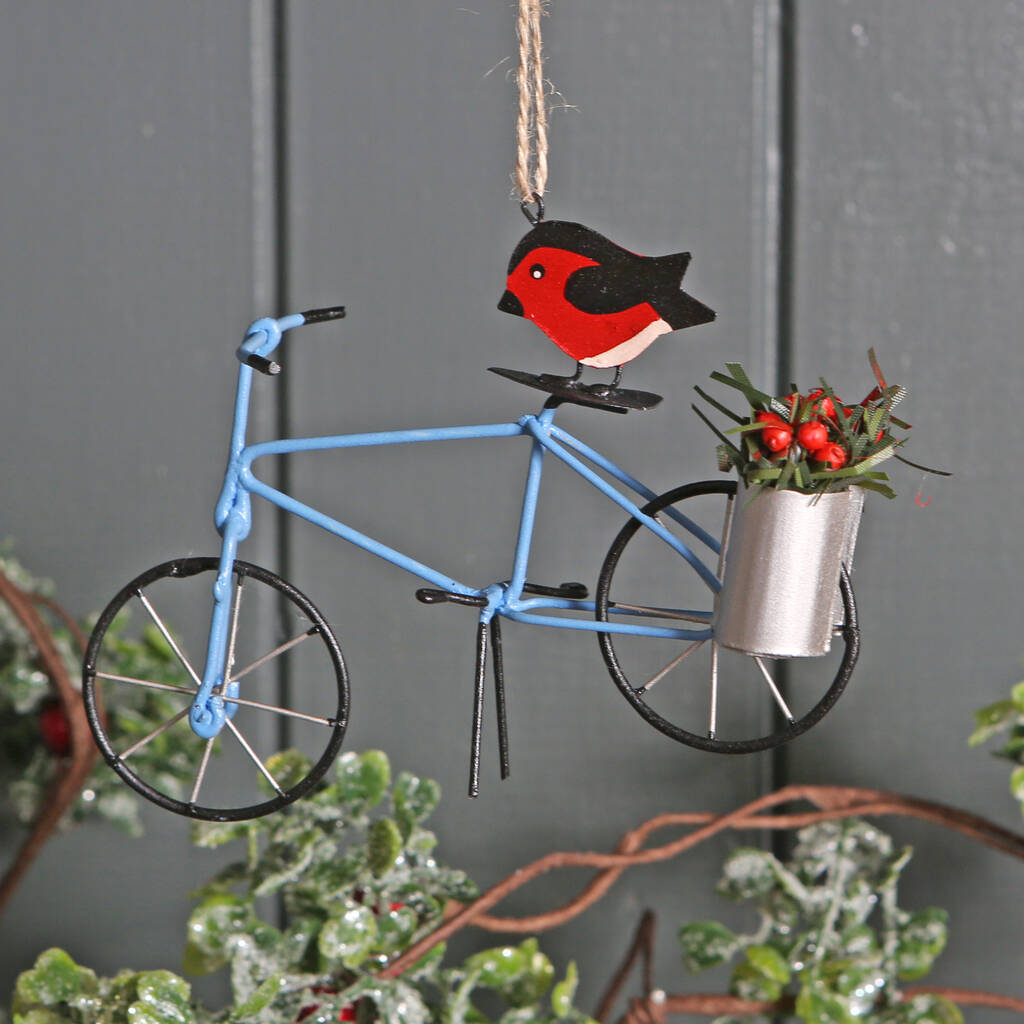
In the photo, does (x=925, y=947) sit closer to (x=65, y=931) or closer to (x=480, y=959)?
(x=480, y=959)

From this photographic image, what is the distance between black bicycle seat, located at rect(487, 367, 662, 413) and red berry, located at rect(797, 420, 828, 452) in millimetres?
54

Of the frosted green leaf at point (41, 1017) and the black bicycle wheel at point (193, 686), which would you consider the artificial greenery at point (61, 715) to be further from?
the frosted green leaf at point (41, 1017)

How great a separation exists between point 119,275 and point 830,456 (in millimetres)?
659

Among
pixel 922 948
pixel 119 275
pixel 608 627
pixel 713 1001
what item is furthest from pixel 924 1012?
pixel 119 275

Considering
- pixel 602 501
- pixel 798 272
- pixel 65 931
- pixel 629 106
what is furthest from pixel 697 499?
pixel 65 931

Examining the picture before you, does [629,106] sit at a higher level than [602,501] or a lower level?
higher

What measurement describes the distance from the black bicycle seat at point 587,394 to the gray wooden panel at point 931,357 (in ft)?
1.58

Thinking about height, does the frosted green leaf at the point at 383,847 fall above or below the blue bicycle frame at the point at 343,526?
below

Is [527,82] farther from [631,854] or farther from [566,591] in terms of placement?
[631,854]

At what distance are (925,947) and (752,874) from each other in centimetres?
12

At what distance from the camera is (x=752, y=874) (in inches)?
29.7

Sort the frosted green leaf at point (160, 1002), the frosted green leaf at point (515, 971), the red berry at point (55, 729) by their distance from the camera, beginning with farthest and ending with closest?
the red berry at point (55, 729), the frosted green leaf at point (515, 971), the frosted green leaf at point (160, 1002)

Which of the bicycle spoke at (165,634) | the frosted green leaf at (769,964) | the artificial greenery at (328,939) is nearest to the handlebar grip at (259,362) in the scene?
the bicycle spoke at (165,634)

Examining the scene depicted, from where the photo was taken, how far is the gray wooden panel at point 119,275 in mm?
878
